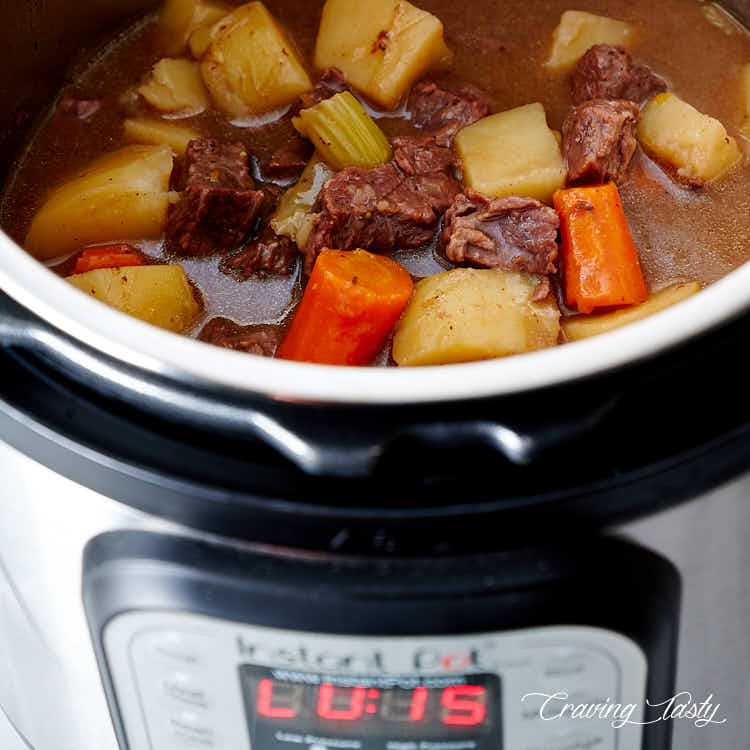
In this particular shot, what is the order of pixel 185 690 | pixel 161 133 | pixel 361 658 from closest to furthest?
pixel 361 658 → pixel 185 690 → pixel 161 133

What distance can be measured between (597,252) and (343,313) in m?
0.42

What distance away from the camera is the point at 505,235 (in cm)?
178

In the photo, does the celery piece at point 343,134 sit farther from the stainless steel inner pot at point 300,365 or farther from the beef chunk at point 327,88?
the stainless steel inner pot at point 300,365

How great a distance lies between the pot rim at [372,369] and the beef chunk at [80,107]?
120cm

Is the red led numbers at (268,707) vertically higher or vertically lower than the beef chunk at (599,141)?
lower

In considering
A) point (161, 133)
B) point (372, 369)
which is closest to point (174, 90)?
point (161, 133)

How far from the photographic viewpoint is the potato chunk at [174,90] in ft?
7.17

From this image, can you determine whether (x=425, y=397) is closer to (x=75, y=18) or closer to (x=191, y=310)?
(x=191, y=310)

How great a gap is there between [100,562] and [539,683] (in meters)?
0.49

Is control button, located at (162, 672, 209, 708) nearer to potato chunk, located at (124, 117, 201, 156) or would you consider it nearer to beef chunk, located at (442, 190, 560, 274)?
beef chunk, located at (442, 190, 560, 274)

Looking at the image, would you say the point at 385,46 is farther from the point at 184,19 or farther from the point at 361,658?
the point at 361,658

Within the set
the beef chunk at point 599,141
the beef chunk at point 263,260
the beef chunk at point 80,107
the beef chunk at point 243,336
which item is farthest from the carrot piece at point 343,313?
the beef chunk at point 80,107

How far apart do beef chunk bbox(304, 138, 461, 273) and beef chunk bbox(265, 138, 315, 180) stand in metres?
0.14

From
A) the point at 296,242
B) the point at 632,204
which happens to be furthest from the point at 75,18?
the point at 632,204
